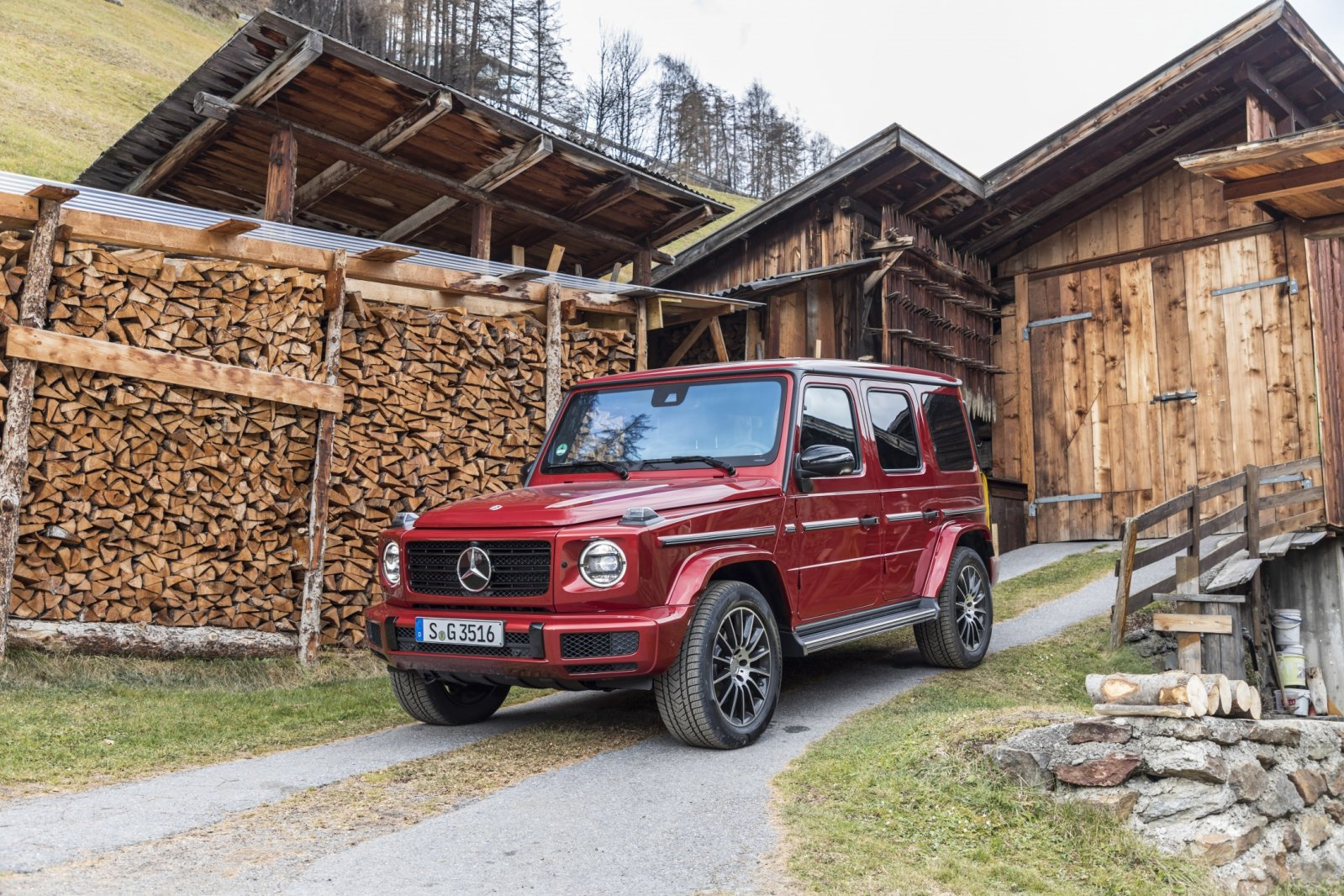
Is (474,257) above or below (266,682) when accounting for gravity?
above

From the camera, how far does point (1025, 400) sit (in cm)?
1444

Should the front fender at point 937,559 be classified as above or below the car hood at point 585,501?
below

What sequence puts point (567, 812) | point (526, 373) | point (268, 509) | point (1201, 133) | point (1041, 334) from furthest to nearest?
point (1041, 334) → point (1201, 133) → point (526, 373) → point (268, 509) → point (567, 812)

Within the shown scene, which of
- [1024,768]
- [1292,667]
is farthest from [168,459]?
[1292,667]

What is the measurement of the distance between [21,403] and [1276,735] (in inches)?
301

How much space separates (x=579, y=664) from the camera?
462cm

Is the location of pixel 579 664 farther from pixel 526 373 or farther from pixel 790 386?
pixel 526 373

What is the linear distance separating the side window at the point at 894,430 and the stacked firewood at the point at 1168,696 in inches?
84.0

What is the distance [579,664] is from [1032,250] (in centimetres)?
1216

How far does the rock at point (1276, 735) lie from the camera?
5172mm

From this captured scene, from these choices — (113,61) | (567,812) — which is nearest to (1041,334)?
(567,812)

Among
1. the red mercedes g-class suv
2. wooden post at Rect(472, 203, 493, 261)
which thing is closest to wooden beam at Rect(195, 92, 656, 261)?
wooden post at Rect(472, 203, 493, 261)

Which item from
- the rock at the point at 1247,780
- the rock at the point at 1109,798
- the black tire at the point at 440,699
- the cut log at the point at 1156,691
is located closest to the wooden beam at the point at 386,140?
the black tire at the point at 440,699

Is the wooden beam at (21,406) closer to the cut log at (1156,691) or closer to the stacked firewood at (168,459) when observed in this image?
the stacked firewood at (168,459)
